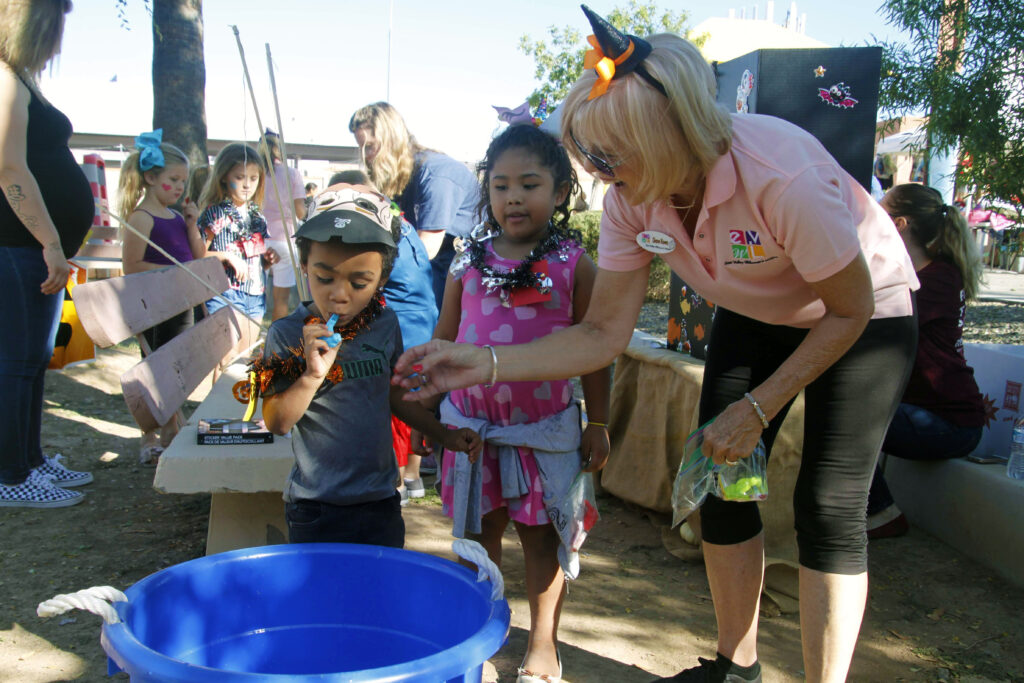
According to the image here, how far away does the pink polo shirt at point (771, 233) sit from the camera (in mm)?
1584

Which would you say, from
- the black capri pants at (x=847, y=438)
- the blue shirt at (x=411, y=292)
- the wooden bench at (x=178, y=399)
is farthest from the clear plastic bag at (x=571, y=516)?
the blue shirt at (x=411, y=292)

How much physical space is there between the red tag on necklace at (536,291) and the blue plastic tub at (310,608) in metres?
0.80

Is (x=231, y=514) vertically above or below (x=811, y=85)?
below

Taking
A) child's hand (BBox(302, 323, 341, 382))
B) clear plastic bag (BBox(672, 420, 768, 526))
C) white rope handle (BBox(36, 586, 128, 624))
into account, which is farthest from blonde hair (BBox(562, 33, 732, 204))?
white rope handle (BBox(36, 586, 128, 624))

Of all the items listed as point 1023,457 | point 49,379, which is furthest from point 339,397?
point 49,379

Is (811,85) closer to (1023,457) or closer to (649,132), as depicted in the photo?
(1023,457)

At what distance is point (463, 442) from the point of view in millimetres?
2109

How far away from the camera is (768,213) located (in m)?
1.63

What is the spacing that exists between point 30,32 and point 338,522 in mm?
2417

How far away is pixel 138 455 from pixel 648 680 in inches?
124

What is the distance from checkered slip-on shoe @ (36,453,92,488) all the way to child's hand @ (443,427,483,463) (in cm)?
245

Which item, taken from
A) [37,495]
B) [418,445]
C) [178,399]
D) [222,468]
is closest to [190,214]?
[37,495]

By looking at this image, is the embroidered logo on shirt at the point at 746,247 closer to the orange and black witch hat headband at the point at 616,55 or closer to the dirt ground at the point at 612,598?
the orange and black witch hat headband at the point at 616,55

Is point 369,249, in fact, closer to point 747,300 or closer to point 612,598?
point 747,300
